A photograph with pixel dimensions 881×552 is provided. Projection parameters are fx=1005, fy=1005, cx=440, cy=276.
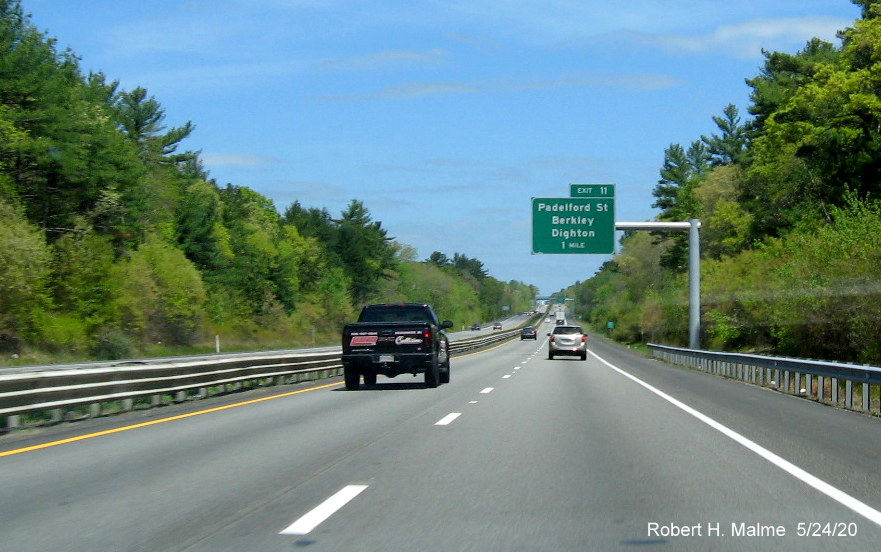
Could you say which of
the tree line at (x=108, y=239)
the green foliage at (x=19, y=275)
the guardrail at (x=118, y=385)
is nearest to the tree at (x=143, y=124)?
the tree line at (x=108, y=239)

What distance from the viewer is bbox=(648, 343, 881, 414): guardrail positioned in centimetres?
1738

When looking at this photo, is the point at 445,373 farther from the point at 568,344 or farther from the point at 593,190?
the point at 568,344

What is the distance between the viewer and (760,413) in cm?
1638

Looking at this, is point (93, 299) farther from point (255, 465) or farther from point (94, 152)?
point (255, 465)

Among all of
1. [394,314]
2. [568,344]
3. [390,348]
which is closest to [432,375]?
[390,348]

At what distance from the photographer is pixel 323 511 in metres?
7.64

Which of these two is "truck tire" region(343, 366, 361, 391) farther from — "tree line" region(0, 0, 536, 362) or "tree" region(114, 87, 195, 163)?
"tree" region(114, 87, 195, 163)

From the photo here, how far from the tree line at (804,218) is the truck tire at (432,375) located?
19204 millimetres

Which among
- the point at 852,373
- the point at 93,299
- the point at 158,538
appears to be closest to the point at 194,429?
the point at 158,538

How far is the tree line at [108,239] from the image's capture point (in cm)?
4859

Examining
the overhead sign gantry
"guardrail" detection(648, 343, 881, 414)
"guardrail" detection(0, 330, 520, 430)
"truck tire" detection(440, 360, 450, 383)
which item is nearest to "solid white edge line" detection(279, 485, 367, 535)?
"guardrail" detection(0, 330, 520, 430)

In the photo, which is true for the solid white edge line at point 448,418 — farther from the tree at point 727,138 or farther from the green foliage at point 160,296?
the tree at point 727,138

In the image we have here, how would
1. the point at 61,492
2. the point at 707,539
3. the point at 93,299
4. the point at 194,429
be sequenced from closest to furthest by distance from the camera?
the point at 707,539 → the point at 61,492 → the point at 194,429 → the point at 93,299

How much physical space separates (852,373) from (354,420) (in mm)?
8959
